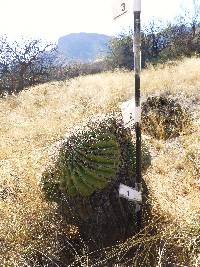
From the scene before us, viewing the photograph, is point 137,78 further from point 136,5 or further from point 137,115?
point 136,5

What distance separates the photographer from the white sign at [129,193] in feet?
11.3

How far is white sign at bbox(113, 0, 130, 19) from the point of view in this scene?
3148 millimetres

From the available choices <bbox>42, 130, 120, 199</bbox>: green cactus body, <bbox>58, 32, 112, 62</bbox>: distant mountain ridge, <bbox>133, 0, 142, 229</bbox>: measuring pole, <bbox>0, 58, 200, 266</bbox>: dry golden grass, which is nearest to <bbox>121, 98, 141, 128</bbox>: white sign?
<bbox>133, 0, 142, 229</bbox>: measuring pole

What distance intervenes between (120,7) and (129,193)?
51.4 inches

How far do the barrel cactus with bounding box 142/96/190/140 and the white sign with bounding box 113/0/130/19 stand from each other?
2902mm

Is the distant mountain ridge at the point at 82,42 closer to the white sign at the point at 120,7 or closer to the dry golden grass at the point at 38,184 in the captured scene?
the dry golden grass at the point at 38,184

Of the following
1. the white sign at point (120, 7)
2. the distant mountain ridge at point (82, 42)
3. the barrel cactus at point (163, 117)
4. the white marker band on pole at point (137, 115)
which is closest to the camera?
the white sign at point (120, 7)

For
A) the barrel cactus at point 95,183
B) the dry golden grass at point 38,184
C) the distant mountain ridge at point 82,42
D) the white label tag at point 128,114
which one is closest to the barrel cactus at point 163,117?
the dry golden grass at point 38,184

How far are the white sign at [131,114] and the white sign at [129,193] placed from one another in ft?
1.60

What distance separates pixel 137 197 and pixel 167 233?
356 millimetres

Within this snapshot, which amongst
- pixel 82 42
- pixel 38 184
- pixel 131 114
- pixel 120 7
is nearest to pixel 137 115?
pixel 131 114

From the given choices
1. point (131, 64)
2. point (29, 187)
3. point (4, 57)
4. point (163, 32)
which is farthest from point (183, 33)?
point (29, 187)

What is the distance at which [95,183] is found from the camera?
350cm

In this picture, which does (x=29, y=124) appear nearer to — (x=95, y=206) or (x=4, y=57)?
(x=95, y=206)
